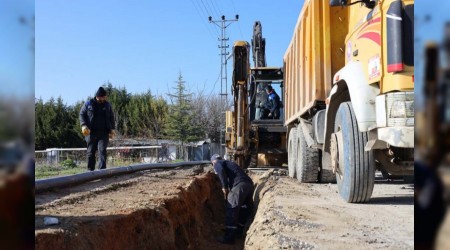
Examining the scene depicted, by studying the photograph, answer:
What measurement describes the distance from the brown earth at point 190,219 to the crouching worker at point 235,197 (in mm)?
277

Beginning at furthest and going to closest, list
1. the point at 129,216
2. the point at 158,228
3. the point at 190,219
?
1. the point at 190,219
2. the point at 158,228
3. the point at 129,216

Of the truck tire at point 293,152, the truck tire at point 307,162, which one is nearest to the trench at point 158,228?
the truck tire at point 293,152

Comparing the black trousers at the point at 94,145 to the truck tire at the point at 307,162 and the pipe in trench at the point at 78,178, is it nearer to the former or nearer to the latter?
the pipe in trench at the point at 78,178

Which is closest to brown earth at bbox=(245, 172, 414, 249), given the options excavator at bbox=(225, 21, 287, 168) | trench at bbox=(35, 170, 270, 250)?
trench at bbox=(35, 170, 270, 250)

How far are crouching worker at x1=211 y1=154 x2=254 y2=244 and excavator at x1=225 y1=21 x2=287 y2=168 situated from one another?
2711 millimetres

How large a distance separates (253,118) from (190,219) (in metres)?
5.69

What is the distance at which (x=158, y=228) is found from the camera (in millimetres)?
5742

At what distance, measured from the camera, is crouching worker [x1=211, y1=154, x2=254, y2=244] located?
26.8ft

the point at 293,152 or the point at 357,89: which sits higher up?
the point at 357,89

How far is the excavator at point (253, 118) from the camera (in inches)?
443

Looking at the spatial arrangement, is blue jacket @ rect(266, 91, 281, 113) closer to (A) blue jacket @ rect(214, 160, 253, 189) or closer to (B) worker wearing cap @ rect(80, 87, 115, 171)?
(A) blue jacket @ rect(214, 160, 253, 189)

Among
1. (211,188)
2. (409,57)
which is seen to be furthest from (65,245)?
(211,188)

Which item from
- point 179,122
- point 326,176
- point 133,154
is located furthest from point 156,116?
point 326,176

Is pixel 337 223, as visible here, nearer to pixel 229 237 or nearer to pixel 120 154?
pixel 229 237
